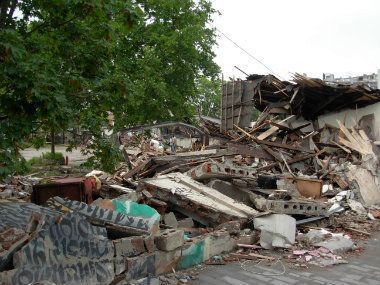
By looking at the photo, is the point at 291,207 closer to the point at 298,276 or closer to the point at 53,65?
the point at 298,276

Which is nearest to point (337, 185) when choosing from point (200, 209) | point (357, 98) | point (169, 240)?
point (357, 98)

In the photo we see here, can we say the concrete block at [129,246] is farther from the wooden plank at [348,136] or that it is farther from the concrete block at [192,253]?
the wooden plank at [348,136]

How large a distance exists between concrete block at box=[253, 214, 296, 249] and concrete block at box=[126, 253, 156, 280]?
2383 millimetres

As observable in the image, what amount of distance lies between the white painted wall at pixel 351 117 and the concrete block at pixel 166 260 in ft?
38.9

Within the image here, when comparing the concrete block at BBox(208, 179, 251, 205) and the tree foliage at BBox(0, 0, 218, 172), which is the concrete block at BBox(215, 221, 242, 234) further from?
the tree foliage at BBox(0, 0, 218, 172)

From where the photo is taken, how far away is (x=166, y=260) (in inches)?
225

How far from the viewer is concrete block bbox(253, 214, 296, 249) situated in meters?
7.11

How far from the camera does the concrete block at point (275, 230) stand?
7113 mm

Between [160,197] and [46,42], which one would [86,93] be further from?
[160,197]

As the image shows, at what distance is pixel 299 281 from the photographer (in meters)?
5.73

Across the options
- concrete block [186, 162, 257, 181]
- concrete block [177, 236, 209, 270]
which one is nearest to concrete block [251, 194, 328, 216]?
concrete block [186, 162, 257, 181]

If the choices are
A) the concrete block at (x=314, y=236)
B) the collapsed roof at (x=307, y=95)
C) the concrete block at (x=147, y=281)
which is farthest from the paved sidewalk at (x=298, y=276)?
the collapsed roof at (x=307, y=95)

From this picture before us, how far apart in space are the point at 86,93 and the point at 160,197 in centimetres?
327

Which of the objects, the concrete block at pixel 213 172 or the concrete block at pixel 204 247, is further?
the concrete block at pixel 213 172
